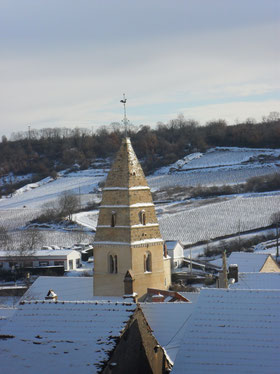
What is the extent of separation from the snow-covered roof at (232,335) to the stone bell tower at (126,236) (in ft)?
24.7

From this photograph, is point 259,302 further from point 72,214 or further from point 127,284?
point 72,214

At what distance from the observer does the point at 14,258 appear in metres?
53.1

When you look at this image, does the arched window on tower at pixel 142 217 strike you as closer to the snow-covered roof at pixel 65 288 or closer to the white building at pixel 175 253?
the snow-covered roof at pixel 65 288

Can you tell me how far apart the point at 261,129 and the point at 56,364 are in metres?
113

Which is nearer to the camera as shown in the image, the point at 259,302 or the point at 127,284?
the point at 259,302

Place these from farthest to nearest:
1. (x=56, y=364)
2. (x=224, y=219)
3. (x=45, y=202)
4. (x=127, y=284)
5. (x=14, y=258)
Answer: (x=45, y=202) → (x=224, y=219) → (x=14, y=258) → (x=127, y=284) → (x=56, y=364)

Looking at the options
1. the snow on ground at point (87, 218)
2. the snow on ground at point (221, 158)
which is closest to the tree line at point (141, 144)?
the snow on ground at point (221, 158)

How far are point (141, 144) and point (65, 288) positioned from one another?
9944cm

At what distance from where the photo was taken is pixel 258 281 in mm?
25344

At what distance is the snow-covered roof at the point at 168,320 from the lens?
20.1m

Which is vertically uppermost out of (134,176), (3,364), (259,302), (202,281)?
(134,176)

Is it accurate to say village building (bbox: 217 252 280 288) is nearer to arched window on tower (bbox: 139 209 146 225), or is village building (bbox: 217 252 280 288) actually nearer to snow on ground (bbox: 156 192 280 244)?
arched window on tower (bbox: 139 209 146 225)

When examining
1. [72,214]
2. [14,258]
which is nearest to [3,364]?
[14,258]

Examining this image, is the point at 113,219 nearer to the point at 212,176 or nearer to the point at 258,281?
the point at 258,281
